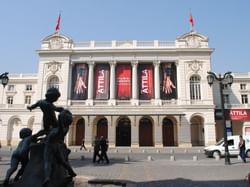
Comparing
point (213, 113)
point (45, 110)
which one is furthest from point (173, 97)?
point (45, 110)

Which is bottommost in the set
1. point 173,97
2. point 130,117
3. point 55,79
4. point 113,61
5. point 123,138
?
point 123,138

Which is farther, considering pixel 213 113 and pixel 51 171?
pixel 213 113

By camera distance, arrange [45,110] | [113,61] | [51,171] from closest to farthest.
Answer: [51,171], [45,110], [113,61]

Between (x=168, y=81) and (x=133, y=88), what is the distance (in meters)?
5.61

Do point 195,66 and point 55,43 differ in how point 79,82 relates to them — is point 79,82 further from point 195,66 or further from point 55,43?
point 195,66

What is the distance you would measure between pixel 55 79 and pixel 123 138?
14.6 meters

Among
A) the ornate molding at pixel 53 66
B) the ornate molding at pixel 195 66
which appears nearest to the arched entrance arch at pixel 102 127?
the ornate molding at pixel 53 66

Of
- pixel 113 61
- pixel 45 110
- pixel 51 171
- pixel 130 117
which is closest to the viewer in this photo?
pixel 51 171

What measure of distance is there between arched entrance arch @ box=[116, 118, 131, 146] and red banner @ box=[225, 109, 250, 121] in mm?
15955

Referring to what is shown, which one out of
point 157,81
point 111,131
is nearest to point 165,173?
point 111,131

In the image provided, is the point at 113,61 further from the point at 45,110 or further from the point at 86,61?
the point at 45,110

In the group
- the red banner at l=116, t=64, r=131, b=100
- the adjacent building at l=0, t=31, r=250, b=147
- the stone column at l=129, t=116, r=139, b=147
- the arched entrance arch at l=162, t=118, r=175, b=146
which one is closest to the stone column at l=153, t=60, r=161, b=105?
the adjacent building at l=0, t=31, r=250, b=147

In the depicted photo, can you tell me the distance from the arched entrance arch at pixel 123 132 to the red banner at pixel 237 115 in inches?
628

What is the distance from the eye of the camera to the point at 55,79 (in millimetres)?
38156
